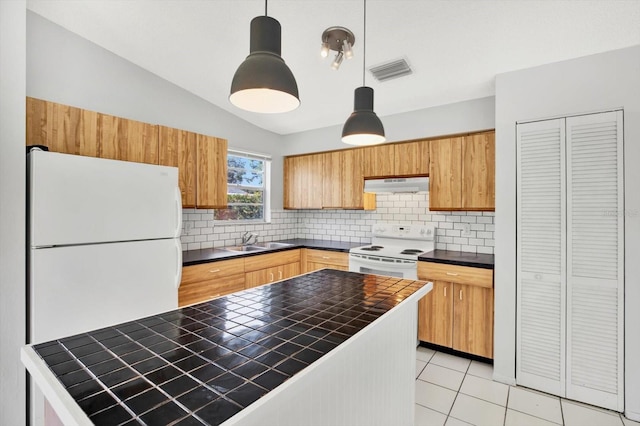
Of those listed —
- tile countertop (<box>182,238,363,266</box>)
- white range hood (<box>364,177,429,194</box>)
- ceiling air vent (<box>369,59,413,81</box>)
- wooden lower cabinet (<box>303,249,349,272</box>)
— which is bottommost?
wooden lower cabinet (<box>303,249,349,272</box>)

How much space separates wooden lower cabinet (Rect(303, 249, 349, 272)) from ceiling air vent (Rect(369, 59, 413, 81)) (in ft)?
6.73

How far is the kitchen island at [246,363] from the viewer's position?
782mm

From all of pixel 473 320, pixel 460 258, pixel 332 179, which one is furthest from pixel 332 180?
pixel 473 320

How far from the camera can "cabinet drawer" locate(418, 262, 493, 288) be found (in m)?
2.89

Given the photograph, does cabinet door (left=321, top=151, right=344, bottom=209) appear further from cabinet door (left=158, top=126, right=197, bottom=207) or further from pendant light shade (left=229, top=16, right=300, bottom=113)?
pendant light shade (left=229, top=16, right=300, bottom=113)

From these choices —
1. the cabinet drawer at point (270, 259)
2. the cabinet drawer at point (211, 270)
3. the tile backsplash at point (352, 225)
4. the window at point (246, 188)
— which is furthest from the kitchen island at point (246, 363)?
the window at point (246, 188)

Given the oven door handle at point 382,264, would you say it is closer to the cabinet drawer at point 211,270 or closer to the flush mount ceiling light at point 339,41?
the cabinet drawer at point 211,270

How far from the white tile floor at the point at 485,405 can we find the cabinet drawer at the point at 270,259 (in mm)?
1939

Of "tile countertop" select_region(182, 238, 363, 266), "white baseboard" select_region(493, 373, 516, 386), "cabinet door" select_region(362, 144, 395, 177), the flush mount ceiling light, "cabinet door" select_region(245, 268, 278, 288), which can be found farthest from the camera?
"cabinet door" select_region(362, 144, 395, 177)

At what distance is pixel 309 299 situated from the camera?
168cm

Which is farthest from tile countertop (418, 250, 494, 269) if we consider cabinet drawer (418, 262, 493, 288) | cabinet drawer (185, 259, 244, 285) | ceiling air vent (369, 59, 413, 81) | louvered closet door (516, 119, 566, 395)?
cabinet drawer (185, 259, 244, 285)

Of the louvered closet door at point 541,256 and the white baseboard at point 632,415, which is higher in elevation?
the louvered closet door at point 541,256

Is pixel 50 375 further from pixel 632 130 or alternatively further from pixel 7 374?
pixel 632 130

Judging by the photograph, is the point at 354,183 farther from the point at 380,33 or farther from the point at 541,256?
the point at 541,256
